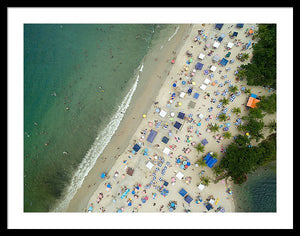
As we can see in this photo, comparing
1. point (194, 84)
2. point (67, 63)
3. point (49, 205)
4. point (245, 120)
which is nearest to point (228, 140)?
point (245, 120)

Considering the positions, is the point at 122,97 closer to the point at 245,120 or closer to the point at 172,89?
the point at 172,89

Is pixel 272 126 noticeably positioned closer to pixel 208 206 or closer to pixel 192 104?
pixel 192 104

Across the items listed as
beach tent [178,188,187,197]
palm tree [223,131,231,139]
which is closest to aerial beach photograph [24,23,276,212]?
beach tent [178,188,187,197]

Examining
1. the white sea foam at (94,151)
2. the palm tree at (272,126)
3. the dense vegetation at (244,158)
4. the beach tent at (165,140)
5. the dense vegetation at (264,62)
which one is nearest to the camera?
the dense vegetation at (244,158)

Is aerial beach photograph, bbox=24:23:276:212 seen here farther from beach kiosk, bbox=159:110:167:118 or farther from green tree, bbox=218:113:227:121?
beach kiosk, bbox=159:110:167:118

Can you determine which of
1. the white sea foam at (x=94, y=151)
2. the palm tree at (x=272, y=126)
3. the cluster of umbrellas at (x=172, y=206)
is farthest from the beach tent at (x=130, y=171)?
the palm tree at (x=272, y=126)

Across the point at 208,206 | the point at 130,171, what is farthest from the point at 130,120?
the point at 208,206

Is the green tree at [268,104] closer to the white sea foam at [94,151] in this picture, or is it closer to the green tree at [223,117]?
the green tree at [223,117]
